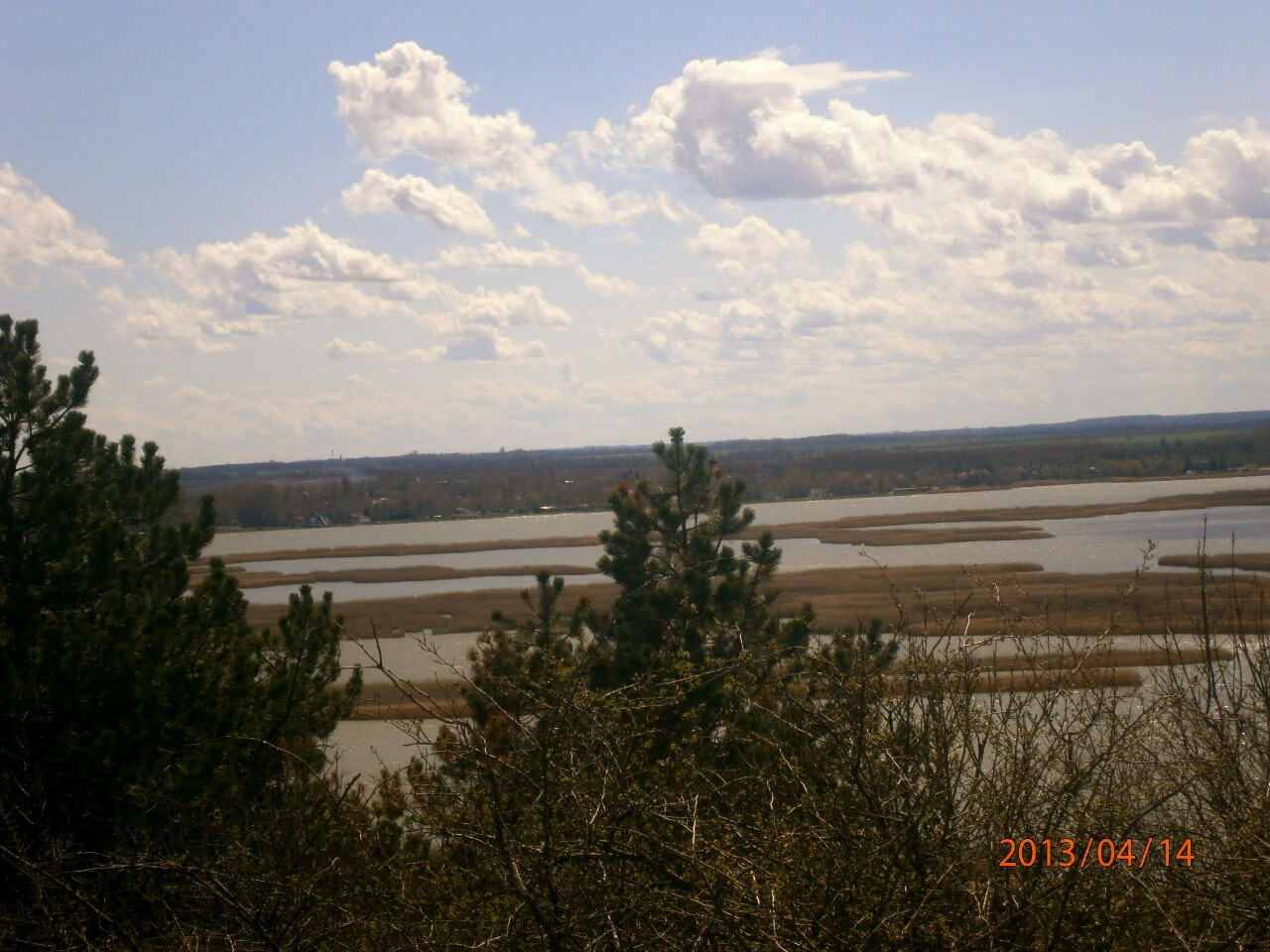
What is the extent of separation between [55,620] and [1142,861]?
8.12 m

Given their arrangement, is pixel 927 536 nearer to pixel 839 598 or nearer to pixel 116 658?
pixel 839 598

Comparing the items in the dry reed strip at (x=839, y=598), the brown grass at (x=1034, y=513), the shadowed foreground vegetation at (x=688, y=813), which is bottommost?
the dry reed strip at (x=839, y=598)

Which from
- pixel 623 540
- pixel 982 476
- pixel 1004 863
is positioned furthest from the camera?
pixel 982 476

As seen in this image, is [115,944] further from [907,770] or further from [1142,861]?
[1142,861]

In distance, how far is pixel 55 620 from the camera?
9586mm

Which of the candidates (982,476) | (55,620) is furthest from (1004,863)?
(982,476)
